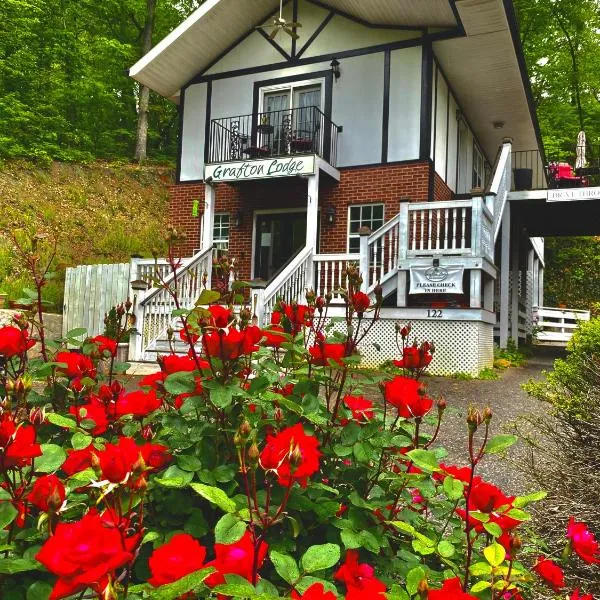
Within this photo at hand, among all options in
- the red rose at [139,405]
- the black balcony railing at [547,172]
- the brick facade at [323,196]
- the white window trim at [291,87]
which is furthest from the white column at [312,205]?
the red rose at [139,405]

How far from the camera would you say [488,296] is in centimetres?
1040

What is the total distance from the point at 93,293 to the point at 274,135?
5.36 m

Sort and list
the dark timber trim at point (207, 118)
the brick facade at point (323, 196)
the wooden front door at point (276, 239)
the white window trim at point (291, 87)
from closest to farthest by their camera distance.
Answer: the brick facade at point (323, 196) → the white window trim at point (291, 87) → the wooden front door at point (276, 239) → the dark timber trim at point (207, 118)

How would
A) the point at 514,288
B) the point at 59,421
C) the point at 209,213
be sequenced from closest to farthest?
the point at 59,421 → the point at 209,213 → the point at 514,288

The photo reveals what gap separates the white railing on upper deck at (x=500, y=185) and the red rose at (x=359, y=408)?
9353 mm

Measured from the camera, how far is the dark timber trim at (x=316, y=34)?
12.4 m

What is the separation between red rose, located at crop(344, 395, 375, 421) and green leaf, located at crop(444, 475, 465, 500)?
42cm

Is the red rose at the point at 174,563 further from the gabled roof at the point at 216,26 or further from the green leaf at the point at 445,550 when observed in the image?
the gabled roof at the point at 216,26

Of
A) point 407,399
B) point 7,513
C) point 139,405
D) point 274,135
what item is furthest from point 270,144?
point 7,513

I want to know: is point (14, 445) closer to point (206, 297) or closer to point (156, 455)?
point (156, 455)

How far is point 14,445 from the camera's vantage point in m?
1.01

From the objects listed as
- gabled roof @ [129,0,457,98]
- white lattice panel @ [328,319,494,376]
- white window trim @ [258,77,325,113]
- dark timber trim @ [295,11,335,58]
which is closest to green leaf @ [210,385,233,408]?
white lattice panel @ [328,319,494,376]

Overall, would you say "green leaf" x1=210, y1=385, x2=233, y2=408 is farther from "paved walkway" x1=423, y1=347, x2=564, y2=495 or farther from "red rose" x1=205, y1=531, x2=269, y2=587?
"paved walkway" x1=423, y1=347, x2=564, y2=495

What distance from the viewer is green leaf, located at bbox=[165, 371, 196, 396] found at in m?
1.45
